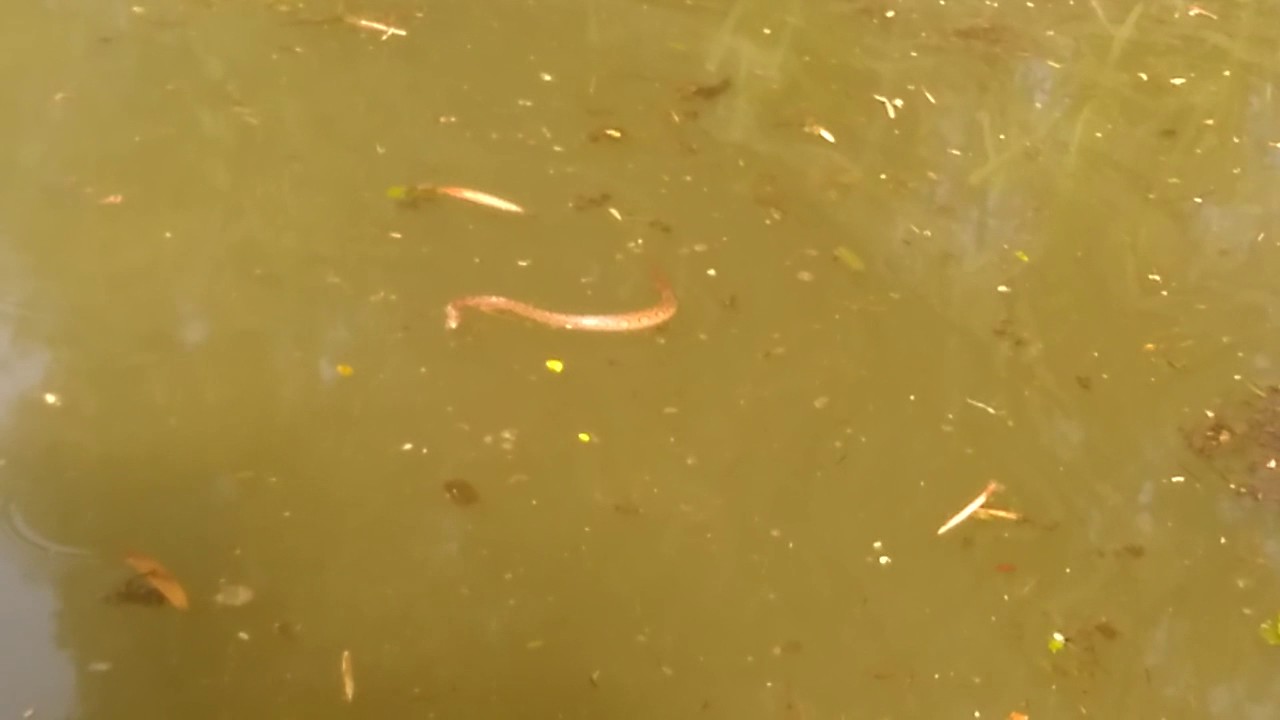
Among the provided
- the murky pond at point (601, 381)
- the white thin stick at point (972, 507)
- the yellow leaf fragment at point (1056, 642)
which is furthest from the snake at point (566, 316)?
the yellow leaf fragment at point (1056, 642)

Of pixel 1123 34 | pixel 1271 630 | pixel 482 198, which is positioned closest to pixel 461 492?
pixel 482 198

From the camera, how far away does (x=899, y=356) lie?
1723 millimetres

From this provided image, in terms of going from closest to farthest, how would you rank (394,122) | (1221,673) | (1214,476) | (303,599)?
(303,599) < (1221,673) < (1214,476) < (394,122)

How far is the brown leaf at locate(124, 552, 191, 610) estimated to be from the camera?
51.2 inches

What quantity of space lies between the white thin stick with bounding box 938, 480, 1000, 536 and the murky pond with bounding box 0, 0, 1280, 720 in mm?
15

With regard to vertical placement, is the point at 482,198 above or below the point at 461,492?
above

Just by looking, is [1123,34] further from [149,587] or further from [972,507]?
[149,587]

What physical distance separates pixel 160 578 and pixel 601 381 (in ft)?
2.15

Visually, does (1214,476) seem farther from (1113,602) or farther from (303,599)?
(303,599)

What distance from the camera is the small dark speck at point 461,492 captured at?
1.45 meters

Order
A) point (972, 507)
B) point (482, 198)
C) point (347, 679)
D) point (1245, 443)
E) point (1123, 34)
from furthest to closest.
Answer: point (1123, 34), point (482, 198), point (1245, 443), point (972, 507), point (347, 679)

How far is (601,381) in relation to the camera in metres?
1.62

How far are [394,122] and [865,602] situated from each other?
1203 mm

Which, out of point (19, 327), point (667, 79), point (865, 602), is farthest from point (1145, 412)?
point (19, 327)
